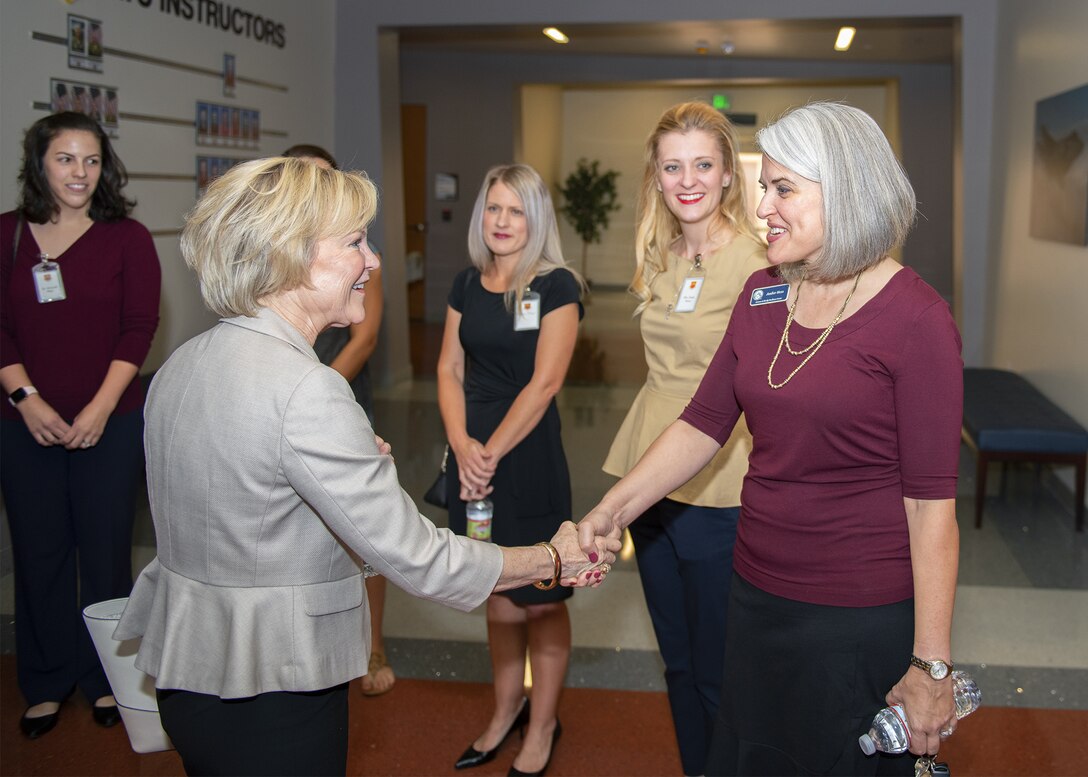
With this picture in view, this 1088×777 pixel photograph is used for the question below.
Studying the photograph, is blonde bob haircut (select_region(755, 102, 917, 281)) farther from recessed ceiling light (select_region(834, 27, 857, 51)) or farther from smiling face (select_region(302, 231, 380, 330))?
recessed ceiling light (select_region(834, 27, 857, 51))

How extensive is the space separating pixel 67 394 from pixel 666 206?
A: 75.8 inches

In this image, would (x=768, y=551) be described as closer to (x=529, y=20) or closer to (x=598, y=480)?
(x=598, y=480)

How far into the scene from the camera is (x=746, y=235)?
2699mm

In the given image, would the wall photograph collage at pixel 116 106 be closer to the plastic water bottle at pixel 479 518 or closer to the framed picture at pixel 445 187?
the plastic water bottle at pixel 479 518

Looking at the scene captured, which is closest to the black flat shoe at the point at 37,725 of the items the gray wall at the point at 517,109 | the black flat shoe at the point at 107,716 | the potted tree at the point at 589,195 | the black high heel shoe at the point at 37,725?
the black high heel shoe at the point at 37,725

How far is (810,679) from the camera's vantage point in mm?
1870

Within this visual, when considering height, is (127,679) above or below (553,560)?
below

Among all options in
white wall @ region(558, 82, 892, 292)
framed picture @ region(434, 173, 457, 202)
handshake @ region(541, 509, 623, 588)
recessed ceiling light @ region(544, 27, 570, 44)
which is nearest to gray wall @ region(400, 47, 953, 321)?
framed picture @ region(434, 173, 457, 202)

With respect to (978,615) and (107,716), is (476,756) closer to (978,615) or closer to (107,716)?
(107,716)

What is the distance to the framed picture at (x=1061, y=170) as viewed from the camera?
226 inches

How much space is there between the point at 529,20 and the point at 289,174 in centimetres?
717

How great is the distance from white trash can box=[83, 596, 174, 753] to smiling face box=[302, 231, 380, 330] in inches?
28.7

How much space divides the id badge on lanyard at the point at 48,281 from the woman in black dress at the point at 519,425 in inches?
48.8

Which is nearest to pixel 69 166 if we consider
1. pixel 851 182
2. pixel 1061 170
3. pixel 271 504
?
pixel 271 504
